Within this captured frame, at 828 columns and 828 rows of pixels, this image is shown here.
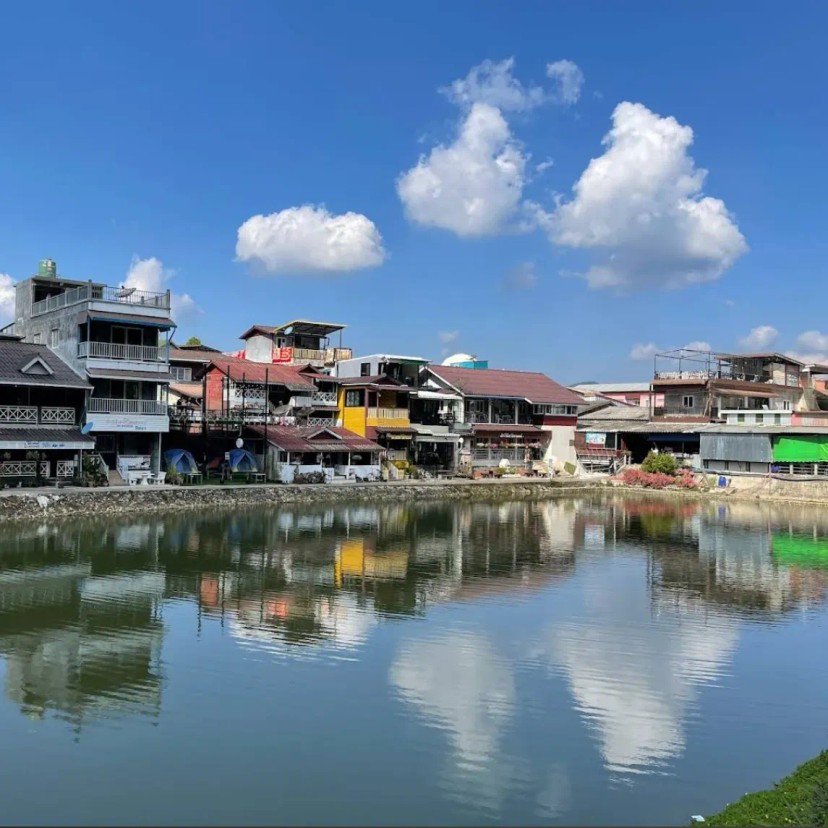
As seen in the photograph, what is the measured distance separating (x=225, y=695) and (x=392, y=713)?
2.68 metres

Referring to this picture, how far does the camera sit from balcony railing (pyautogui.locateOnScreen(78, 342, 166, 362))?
1324 inches

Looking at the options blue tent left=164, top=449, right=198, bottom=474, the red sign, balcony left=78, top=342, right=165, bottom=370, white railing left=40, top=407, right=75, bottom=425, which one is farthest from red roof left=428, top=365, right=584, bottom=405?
white railing left=40, top=407, right=75, bottom=425

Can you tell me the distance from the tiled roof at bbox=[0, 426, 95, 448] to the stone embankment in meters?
2.16

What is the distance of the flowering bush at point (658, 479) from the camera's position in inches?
1868

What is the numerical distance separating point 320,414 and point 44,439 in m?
18.1

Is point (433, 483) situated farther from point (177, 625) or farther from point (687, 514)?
point (177, 625)

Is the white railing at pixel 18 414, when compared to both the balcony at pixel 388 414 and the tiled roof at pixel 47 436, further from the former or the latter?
the balcony at pixel 388 414

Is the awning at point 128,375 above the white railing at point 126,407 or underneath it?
above

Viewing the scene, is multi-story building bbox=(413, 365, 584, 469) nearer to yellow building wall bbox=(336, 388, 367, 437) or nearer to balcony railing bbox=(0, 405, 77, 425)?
yellow building wall bbox=(336, 388, 367, 437)

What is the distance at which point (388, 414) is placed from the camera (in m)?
46.2

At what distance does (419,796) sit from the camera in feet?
30.1

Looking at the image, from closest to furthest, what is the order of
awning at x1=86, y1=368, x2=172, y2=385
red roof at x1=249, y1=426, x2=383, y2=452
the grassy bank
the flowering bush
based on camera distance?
the grassy bank
awning at x1=86, y1=368, x2=172, y2=385
red roof at x1=249, y1=426, x2=383, y2=452
the flowering bush

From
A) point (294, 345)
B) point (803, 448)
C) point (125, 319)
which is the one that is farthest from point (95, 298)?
point (803, 448)

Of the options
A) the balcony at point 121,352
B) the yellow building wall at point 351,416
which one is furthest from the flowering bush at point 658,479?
the balcony at point 121,352
